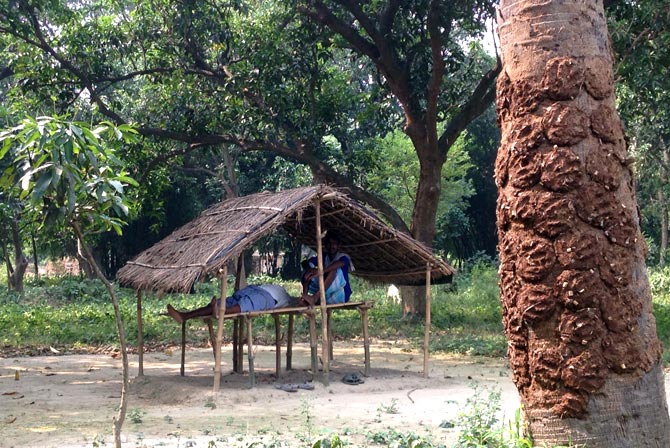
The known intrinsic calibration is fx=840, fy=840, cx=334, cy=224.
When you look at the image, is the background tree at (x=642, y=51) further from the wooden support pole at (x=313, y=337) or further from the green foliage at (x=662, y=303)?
the wooden support pole at (x=313, y=337)

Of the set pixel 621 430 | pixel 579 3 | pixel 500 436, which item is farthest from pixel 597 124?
pixel 500 436

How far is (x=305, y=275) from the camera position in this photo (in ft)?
34.9

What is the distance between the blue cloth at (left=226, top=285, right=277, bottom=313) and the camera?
9680 mm

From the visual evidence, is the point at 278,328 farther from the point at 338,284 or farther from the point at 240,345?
the point at 338,284

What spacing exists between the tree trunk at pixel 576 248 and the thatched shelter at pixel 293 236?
485 cm

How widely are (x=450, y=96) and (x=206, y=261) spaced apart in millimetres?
8597

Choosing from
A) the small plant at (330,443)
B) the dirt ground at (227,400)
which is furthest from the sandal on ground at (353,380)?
the small plant at (330,443)

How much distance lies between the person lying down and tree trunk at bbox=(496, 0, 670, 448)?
5.38m

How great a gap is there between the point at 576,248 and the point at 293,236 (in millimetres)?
8170

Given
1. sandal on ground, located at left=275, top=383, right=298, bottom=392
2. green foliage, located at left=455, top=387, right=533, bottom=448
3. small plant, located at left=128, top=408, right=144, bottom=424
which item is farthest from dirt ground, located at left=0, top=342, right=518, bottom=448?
green foliage, located at left=455, top=387, right=533, bottom=448

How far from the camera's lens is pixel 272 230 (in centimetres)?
932

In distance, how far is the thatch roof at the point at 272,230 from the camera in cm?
920

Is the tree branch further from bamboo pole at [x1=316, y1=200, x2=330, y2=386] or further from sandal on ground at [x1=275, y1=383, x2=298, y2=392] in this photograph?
sandal on ground at [x1=275, y1=383, x2=298, y2=392]

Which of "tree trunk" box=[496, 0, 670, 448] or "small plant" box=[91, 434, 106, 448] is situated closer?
"tree trunk" box=[496, 0, 670, 448]
